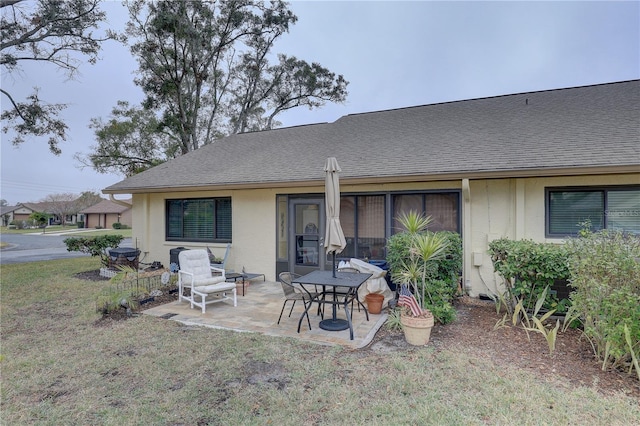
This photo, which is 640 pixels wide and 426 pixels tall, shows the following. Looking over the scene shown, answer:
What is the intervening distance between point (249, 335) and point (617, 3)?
14.4 metres

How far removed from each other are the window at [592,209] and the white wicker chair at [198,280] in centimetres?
641

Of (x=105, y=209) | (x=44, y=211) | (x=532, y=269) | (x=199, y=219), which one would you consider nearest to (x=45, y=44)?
(x=199, y=219)

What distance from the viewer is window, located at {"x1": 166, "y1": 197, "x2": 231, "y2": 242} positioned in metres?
9.36

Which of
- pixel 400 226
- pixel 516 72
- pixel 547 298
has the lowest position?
pixel 547 298

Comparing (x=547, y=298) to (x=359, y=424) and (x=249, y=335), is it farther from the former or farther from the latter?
(x=249, y=335)

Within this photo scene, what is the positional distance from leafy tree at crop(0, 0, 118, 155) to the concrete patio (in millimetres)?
12389

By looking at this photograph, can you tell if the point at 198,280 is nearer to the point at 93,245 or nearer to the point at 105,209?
the point at 93,245

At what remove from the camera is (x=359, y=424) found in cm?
265

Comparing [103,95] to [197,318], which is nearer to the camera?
[197,318]

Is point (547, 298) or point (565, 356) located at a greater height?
point (547, 298)

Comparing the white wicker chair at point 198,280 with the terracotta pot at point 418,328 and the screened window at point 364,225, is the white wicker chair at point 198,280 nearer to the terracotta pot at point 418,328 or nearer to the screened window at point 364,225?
the screened window at point 364,225

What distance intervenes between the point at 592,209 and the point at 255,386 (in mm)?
6669

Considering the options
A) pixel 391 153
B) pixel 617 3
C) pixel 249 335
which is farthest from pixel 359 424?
pixel 617 3

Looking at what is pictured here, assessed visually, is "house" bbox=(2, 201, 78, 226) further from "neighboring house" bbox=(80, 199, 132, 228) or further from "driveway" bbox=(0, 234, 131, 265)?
"driveway" bbox=(0, 234, 131, 265)
